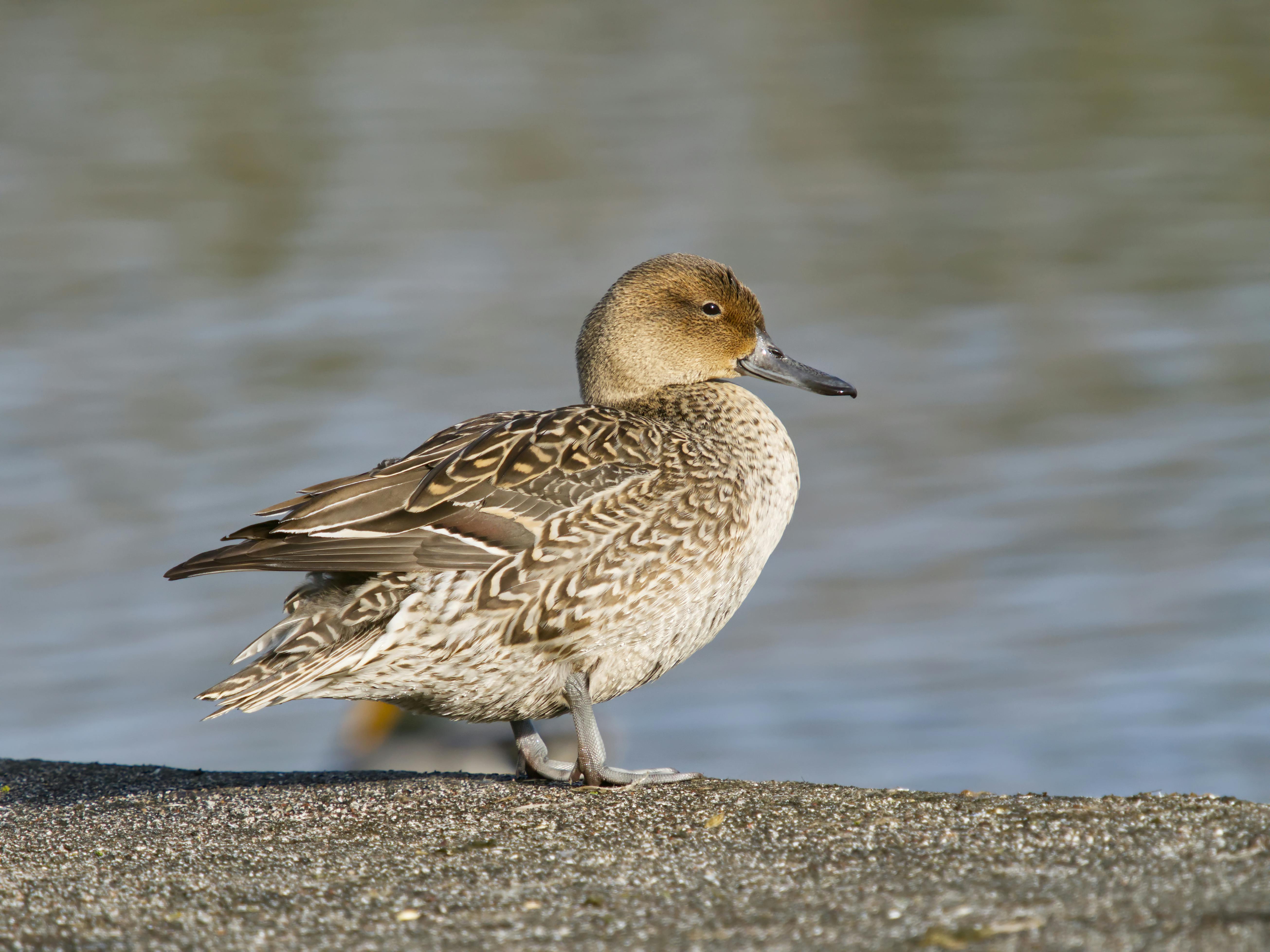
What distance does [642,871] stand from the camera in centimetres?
332

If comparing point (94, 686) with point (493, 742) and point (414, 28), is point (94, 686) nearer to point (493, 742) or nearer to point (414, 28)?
point (493, 742)

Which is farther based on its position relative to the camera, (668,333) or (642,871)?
(668,333)

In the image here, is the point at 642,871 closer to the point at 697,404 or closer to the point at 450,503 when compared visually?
the point at 450,503

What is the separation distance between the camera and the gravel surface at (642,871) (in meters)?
2.85

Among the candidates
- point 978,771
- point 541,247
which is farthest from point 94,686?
point 541,247

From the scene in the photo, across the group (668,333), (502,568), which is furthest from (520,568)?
(668,333)

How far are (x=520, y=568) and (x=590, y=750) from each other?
1.83 ft

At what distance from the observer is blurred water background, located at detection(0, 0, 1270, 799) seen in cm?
863

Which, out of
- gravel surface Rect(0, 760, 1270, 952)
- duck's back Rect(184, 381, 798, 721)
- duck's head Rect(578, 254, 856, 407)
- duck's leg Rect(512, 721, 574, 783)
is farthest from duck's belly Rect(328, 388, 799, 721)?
duck's head Rect(578, 254, 856, 407)

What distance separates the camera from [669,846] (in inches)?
139

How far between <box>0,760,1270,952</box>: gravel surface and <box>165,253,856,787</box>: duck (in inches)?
11.8

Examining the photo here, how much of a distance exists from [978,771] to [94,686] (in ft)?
16.5

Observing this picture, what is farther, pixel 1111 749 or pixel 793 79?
pixel 793 79

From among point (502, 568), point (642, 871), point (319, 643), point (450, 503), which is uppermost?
point (450, 503)
